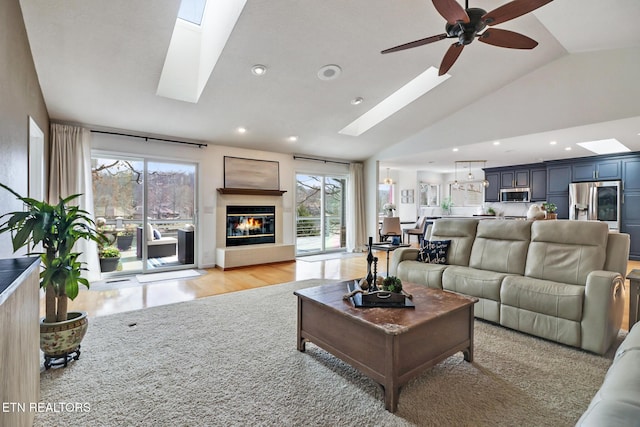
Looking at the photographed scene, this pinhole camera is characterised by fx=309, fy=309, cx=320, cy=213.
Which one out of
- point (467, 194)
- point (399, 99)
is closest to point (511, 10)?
point (399, 99)

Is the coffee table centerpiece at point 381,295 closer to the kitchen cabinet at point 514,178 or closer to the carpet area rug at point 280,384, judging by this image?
the carpet area rug at point 280,384

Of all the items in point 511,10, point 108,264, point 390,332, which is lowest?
point 108,264

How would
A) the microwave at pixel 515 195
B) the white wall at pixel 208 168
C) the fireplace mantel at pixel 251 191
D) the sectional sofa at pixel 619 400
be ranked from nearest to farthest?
the sectional sofa at pixel 619 400
the white wall at pixel 208 168
the fireplace mantel at pixel 251 191
the microwave at pixel 515 195

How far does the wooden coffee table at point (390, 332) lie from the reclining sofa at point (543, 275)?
838mm

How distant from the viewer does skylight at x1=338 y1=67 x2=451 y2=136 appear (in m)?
4.66

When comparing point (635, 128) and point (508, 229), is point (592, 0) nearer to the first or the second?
point (508, 229)

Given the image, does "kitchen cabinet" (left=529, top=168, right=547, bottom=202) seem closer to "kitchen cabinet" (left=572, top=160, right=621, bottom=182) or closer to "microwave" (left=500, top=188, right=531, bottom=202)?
"microwave" (left=500, top=188, right=531, bottom=202)

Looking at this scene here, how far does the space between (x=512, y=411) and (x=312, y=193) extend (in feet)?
19.7

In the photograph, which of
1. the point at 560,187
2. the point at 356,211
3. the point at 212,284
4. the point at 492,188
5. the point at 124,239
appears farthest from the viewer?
the point at 492,188

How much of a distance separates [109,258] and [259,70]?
12.2 feet

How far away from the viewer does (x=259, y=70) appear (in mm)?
3752

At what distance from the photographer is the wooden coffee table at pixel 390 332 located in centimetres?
181

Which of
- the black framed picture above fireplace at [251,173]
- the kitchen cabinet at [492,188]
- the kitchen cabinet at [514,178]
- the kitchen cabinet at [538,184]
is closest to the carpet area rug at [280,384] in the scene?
the black framed picture above fireplace at [251,173]

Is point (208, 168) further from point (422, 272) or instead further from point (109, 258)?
point (422, 272)
